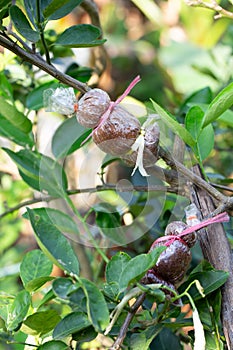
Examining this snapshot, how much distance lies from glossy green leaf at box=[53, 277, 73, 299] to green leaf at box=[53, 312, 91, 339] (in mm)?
41

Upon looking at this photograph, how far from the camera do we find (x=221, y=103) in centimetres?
54

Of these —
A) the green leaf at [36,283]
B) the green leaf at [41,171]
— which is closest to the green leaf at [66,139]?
the green leaf at [41,171]

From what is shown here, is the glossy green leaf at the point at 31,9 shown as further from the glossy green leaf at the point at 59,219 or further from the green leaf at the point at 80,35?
the glossy green leaf at the point at 59,219

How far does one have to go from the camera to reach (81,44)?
602 mm

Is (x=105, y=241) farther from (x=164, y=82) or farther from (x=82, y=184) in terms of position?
(x=164, y=82)

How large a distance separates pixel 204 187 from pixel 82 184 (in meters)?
0.21

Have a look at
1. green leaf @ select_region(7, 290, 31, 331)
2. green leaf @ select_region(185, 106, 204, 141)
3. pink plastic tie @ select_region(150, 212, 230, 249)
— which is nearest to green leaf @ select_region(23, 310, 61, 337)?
green leaf @ select_region(7, 290, 31, 331)

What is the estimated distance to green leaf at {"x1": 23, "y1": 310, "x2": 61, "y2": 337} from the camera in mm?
523

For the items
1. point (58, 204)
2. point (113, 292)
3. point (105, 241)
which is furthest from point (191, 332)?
point (58, 204)

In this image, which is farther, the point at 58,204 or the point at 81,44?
the point at 58,204

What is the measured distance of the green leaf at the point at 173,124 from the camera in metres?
0.53

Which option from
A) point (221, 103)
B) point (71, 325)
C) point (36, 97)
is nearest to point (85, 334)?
point (71, 325)

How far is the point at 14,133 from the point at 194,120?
0.25 metres

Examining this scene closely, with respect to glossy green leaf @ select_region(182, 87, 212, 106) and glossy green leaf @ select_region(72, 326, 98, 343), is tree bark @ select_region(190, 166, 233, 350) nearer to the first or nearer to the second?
glossy green leaf @ select_region(72, 326, 98, 343)
